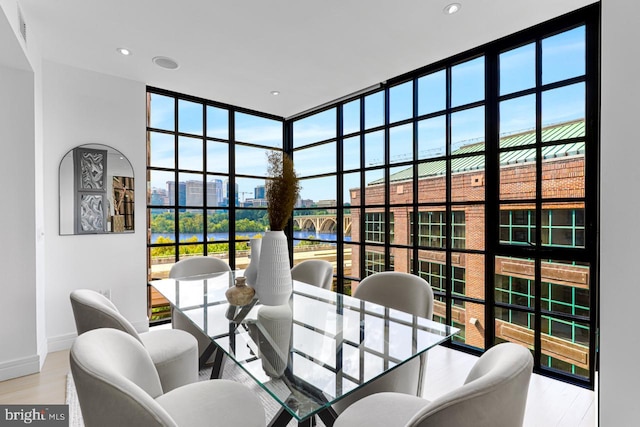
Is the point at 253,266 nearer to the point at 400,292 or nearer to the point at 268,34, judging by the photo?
the point at 400,292

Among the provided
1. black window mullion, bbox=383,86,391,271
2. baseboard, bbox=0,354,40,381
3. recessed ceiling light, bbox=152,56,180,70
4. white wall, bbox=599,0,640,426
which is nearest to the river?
black window mullion, bbox=383,86,391,271

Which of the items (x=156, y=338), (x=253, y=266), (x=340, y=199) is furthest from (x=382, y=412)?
(x=340, y=199)

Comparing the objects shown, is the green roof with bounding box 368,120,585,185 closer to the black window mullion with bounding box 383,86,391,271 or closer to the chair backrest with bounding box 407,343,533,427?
the black window mullion with bounding box 383,86,391,271

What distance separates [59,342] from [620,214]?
413 centimetres

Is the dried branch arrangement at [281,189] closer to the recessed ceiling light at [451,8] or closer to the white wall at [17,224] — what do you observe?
the recessed ceiling light at [451,8]

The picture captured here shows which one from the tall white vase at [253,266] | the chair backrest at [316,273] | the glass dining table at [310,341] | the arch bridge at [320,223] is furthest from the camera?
the arch bridge at [320,223]

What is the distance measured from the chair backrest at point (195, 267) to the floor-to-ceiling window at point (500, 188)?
170cm

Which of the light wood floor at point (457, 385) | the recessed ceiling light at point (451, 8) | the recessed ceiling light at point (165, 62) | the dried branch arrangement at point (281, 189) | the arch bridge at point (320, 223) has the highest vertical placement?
the recessed ceiling light at point (165, 62)

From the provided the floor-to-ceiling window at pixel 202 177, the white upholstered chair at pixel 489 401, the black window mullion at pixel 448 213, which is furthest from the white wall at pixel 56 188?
the white upholstered chair at pixel 489 401

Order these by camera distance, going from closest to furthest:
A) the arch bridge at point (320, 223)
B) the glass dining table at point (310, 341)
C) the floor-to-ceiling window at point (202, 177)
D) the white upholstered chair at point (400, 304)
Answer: the glass dining table at point (310, 341), the white upholstered chair at point (400, 304), the floor-to-ceiling window at point (202, 177), the arch bridge at point (320, 223)

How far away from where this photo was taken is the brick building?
95.2 inches

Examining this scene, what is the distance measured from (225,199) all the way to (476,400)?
3957 mm

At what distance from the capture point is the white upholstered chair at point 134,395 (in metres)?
0.83

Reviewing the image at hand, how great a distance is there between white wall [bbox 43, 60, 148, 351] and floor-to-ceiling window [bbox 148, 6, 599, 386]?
0.83 feet
